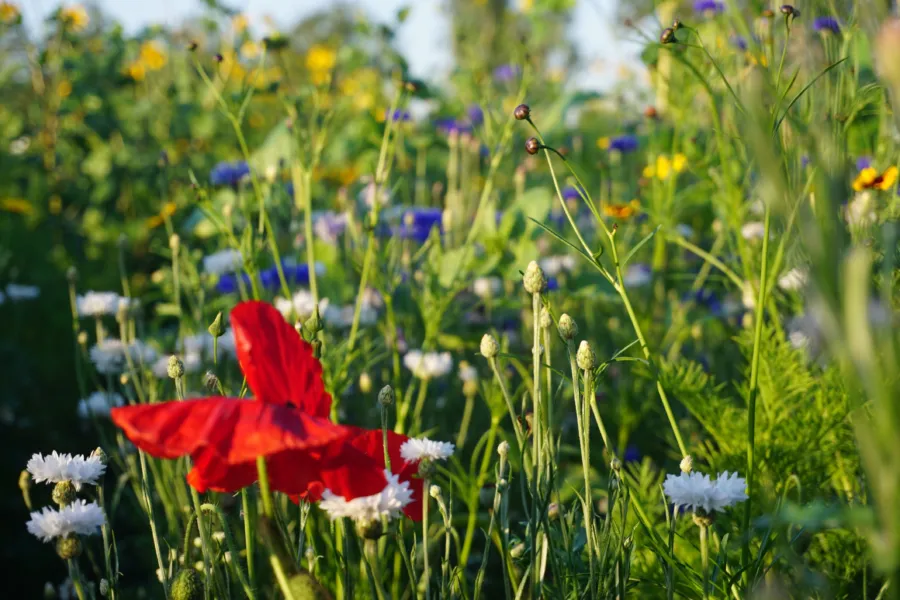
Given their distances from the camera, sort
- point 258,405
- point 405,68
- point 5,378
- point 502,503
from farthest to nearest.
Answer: point 5,378
point 405,68
point 502,503
point 258,405

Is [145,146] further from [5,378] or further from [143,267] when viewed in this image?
[5,378]

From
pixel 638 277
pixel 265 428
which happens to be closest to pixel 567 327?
pixel 265 428

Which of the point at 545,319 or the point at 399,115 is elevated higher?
the point at 399,115

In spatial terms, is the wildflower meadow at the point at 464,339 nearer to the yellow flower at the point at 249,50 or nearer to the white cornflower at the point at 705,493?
the white cornflower at the point at 705,493

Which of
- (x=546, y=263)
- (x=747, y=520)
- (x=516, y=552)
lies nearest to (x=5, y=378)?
(x=546, y=263)

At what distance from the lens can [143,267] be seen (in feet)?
8.75

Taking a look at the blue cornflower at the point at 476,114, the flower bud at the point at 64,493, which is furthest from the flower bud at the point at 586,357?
the blue cornflower at the point at 476,114

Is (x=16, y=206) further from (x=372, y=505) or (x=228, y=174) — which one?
(x=372, y=505)

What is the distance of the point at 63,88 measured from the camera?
3.05 meters

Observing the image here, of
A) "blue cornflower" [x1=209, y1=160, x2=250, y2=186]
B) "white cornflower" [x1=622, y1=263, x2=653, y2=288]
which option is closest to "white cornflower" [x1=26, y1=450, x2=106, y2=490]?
"blue cornflower" [x1=209, y1=160, x2=250, y2=186]

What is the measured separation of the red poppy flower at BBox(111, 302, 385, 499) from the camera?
0.53m

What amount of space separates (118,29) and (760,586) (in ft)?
8.28

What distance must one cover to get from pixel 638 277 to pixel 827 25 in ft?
2.66

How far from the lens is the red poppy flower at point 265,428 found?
0.53m
